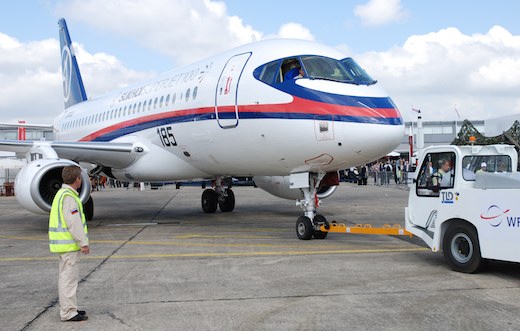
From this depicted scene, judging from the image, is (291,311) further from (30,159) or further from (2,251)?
(30,159)

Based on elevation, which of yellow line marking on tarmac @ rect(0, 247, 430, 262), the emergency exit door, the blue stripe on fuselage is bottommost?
yellow line marking on tarmac @ rect(0, 247, 430, 262)

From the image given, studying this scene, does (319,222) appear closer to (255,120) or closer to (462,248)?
(255,120)

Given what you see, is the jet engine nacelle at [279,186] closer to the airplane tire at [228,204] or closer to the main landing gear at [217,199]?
the main landing gear at [217,199]

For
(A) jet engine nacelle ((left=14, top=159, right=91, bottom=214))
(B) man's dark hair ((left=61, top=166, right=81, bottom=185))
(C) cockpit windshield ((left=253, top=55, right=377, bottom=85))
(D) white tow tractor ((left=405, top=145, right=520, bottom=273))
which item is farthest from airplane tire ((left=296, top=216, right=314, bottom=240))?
(B) man's dark hair ((left=61, top=166, right=81, bottom=185))

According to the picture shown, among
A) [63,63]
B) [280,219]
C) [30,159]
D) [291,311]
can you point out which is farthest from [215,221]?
[63,63]

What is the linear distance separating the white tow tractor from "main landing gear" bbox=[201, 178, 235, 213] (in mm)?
9511

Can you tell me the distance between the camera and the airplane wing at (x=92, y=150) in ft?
45.6

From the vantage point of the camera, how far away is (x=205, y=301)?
5945 mm

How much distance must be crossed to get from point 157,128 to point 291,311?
891cm

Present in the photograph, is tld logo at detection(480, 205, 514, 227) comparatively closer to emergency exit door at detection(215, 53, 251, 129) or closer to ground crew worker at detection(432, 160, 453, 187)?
ground crew worker at detection(432, 160, 453, 187)

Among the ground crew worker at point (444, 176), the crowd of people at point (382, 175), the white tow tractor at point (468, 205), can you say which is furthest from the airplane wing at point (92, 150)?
the crowd of people at point (382, 175)

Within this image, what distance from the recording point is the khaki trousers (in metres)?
5.28

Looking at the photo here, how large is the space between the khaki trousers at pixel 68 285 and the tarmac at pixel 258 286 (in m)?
0.14

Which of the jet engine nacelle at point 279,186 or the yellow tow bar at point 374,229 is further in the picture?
the jet engine nacelle at point 279,186
